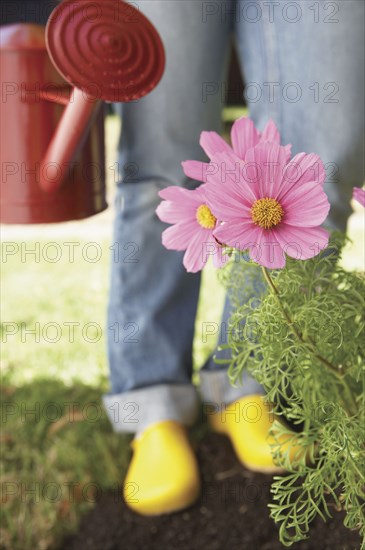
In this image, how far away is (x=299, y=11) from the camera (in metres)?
1.20

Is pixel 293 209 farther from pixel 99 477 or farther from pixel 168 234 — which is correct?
pixel 99 477

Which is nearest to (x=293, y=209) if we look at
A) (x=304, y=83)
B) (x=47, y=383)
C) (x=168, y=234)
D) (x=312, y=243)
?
(x=312, y=243)

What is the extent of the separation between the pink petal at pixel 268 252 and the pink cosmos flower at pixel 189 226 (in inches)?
4.1

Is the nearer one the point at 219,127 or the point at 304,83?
the point at 304,83

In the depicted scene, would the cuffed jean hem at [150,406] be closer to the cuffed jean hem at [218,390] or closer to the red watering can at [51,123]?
the cuffed jean hem at [218,390]

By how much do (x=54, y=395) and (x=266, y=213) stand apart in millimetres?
1197

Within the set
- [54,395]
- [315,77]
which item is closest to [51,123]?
[315,77]

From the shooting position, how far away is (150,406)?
1.51 metres

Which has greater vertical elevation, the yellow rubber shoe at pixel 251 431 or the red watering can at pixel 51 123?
the red watering can at pixel 51 123

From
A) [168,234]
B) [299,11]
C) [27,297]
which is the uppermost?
[299,11]

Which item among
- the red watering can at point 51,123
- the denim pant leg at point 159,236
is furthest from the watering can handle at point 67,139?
the denim pant leg at point 159,236

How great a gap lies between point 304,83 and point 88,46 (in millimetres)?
376

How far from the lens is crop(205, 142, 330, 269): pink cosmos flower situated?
0.70 m

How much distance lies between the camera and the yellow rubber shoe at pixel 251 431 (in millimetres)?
1400
